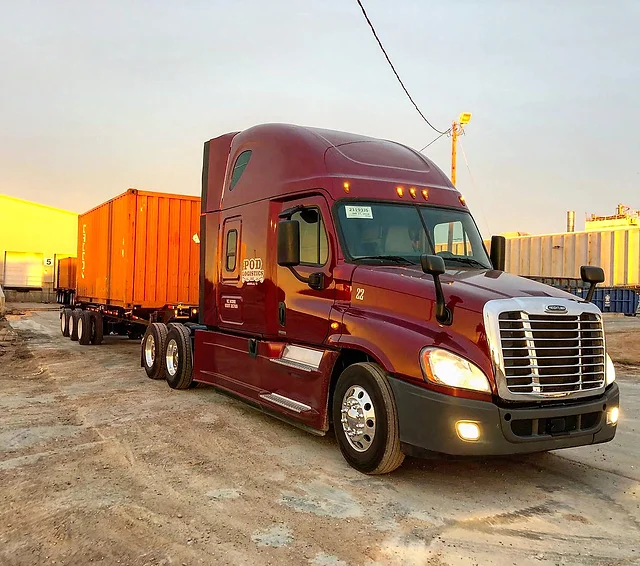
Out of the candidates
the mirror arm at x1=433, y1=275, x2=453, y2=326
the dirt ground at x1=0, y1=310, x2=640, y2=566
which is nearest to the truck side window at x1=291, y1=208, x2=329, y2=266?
the mirror arm at x1=433, y1=275, x2=453, y2=326

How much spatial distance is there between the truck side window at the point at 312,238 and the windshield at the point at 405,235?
0.25 metres

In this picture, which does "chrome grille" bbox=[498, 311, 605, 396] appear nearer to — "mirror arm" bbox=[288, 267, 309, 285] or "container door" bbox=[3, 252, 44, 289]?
"mirror arm" bbox=[288, 267, 309, 285]

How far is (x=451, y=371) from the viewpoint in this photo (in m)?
4.62

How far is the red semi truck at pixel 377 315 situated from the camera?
4.60m

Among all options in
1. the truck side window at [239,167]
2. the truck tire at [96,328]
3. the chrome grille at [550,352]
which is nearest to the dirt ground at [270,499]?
the chrome grille at [550,352]

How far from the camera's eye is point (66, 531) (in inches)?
155

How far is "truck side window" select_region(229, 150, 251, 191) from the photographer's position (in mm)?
7631

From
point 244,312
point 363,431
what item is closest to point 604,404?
point 363,431

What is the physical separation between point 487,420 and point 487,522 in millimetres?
700

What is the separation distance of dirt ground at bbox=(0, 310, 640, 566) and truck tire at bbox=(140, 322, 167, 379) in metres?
2.47

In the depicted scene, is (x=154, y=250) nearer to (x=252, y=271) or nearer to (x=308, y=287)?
(x=252, y=271)

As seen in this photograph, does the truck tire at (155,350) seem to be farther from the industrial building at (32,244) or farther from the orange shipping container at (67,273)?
the industrial building at (32,244)

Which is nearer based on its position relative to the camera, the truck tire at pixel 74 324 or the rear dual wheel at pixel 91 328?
the rear dual wheel at pixel 91 328

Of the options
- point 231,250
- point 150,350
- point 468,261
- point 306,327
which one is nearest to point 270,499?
point 306,327
